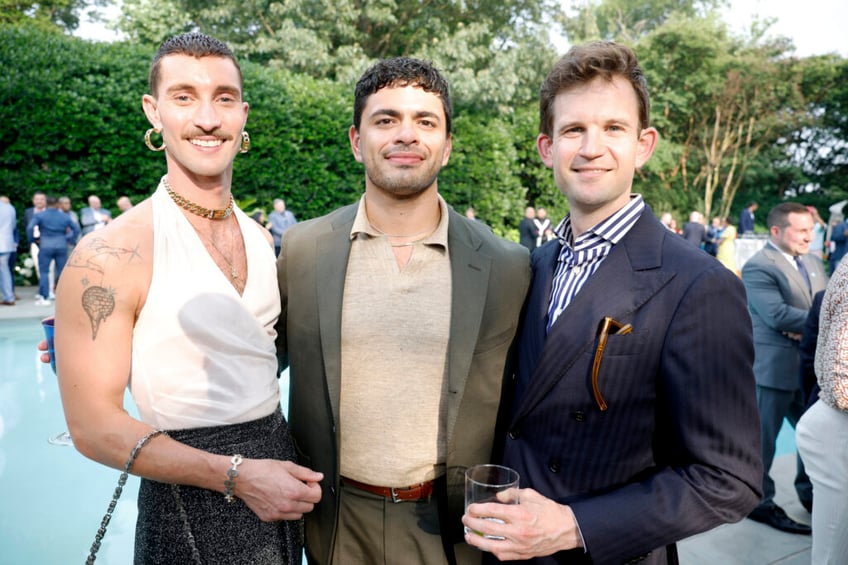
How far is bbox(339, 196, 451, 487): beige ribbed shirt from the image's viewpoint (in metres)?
2.32

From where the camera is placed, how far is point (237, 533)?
6.71ft

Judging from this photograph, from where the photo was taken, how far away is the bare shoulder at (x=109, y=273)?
181 cm

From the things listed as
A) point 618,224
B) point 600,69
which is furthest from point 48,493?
point 600,69

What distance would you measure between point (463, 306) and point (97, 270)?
1253mm

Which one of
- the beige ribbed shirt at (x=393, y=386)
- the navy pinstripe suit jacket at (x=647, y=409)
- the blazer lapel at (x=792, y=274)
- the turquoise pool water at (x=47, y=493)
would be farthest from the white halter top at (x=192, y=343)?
the blazer lapel at (x=792, y=274)

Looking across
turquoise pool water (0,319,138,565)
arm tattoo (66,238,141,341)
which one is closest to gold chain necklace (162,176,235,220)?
arm tattoo (66,238,141,341)

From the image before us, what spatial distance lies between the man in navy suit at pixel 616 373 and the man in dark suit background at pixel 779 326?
320 cm

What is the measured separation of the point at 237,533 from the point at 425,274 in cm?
116

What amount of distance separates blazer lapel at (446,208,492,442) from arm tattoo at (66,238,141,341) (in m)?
1.14

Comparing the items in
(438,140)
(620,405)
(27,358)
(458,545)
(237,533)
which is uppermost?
(438,140)

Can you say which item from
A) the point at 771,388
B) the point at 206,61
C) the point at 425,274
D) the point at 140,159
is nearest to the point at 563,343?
the point at 425,274

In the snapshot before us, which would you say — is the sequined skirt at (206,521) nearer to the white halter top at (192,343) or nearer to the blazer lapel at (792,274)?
the white halter top at (192,343)

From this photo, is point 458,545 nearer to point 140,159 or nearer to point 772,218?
point 772,218

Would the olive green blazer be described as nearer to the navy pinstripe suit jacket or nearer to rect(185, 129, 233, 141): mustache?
the navy pinstripe suit jacket
